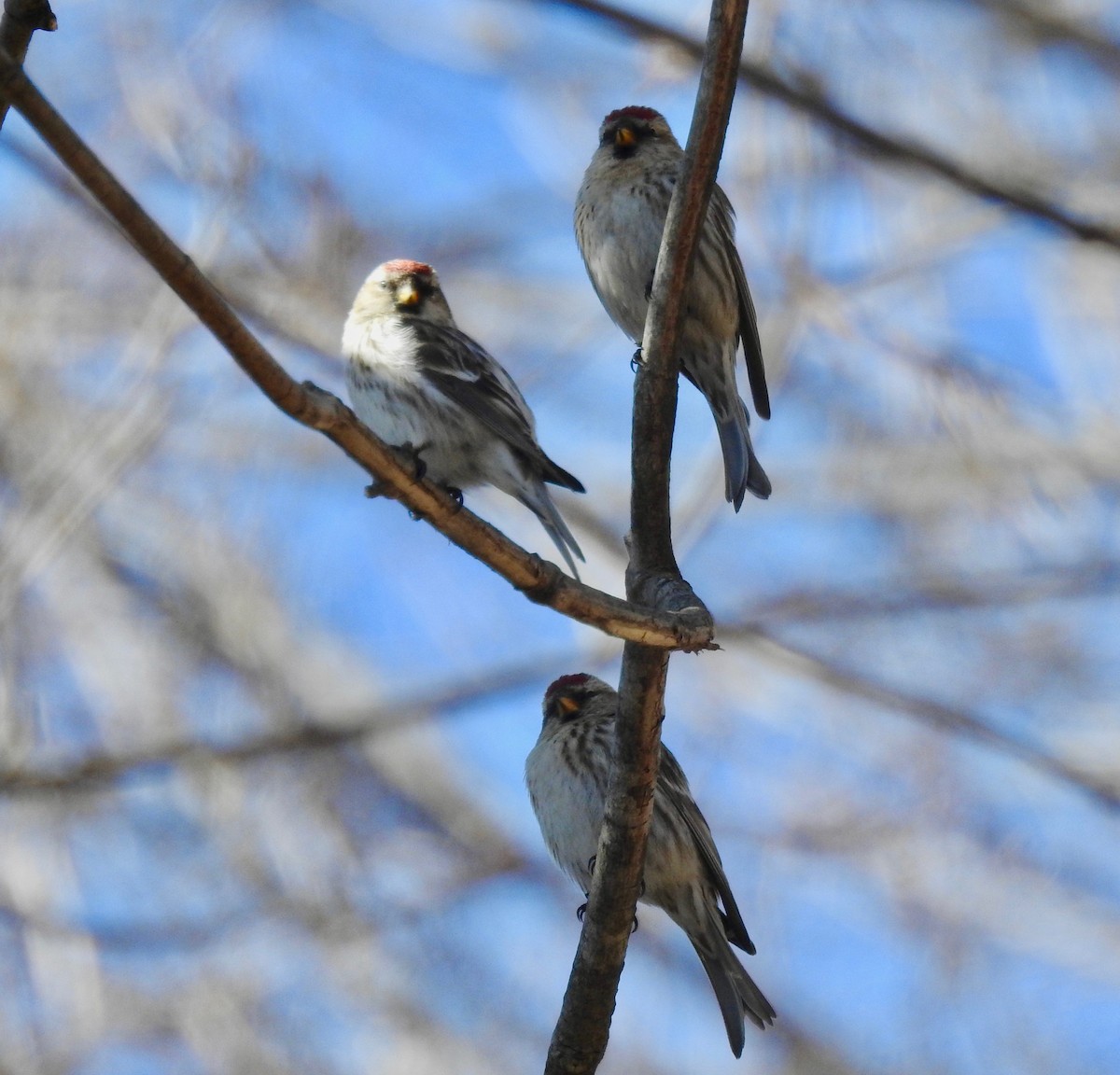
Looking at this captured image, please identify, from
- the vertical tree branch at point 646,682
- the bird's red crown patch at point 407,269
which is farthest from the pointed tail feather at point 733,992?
the bird's red crown patch at point 407,269

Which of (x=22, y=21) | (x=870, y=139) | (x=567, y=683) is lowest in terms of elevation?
(x=22, y=21)

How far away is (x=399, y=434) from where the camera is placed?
480 cm

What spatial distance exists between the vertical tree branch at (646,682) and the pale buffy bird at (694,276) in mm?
1140

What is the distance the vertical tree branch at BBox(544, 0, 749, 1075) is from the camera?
3238 mm

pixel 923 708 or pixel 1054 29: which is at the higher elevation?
pixel 1054 29

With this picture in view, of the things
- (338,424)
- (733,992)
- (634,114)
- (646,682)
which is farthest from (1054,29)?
(338,424)

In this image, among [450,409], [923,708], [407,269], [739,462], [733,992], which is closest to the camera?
[733,992]

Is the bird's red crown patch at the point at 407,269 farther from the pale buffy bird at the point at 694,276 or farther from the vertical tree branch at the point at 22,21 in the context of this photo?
the vertical tree branch at the point at 22,21

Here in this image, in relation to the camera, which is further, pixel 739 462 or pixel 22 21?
pixel 739 462

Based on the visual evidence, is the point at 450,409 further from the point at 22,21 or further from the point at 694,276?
A: the point at 22,21

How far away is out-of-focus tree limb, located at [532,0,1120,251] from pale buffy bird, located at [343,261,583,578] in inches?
95.7

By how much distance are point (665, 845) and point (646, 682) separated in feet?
5.10

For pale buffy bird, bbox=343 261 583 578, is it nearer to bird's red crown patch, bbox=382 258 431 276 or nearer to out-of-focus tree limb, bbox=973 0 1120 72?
bird's red crown patch, bbox=382 258 431 276

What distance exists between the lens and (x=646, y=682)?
126 inches
